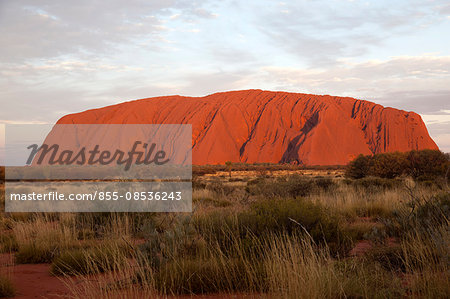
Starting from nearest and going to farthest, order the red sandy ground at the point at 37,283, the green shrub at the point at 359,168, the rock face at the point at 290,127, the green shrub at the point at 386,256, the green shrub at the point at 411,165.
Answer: the red sandy ground at the point at 37,283 < the green shrub at the point at 386,256 < the green shrub at the point at 411,165 < the green shrub at the point at 359,168 < the rock face at the point at 290,127

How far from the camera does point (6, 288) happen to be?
422cm

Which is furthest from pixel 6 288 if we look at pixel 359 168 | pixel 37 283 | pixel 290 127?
pixel 290 127

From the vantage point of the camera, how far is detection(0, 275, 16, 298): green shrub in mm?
4199

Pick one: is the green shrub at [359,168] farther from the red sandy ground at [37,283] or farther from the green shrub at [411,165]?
the red sandy ground at [37,283]

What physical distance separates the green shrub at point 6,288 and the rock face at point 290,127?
68260mm

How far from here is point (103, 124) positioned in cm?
8975

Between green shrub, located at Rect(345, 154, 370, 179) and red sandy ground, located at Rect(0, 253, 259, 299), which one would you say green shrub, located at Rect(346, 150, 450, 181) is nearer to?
green shrub, located at Rect(345, 154, 370, 179)

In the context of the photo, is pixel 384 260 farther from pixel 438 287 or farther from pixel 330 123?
pixel 330 123

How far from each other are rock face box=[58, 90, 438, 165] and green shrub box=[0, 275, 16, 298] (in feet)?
224

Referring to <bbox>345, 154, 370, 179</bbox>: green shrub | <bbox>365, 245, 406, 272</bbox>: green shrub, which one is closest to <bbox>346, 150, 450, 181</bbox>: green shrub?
<bbox>345, 154, 370, 179</bbox>: green shrub

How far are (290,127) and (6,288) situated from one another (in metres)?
78.7

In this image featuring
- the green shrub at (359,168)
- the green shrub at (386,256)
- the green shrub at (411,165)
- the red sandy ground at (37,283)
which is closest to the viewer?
the red sandy ground at (37,283)

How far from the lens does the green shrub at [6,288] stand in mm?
4199

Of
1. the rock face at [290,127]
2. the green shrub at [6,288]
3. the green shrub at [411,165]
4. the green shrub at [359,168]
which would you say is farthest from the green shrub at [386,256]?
the rock face at [290,127]
